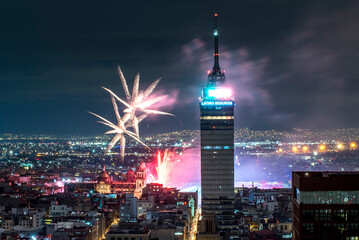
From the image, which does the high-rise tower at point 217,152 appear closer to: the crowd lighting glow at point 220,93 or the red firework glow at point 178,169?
the crowd lighting glow at point 220,93

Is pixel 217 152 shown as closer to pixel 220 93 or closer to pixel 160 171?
pixel 220 93

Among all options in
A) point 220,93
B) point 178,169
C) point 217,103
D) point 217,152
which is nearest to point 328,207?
point 217,152

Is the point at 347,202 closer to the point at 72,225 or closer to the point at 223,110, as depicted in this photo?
the point at 72,225

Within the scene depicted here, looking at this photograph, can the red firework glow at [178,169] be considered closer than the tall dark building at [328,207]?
No

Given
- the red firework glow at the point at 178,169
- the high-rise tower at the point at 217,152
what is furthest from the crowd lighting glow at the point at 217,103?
the red firework glow at the point at 178,169

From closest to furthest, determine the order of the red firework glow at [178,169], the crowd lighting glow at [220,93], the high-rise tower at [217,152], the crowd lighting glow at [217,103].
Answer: the high-rise tower at [217,152], the crowd lighting glow at [217,103], the crowd lighting glow at [220,93], the red firework glow at [178,169]

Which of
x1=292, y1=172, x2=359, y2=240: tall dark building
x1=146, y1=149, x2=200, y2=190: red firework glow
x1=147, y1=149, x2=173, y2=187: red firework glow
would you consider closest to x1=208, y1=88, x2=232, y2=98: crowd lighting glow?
x1=147, y1=149, x2=173, y2=187: red firework glow

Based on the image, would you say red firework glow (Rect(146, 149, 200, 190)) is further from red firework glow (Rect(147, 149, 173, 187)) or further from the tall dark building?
the tall dark building
